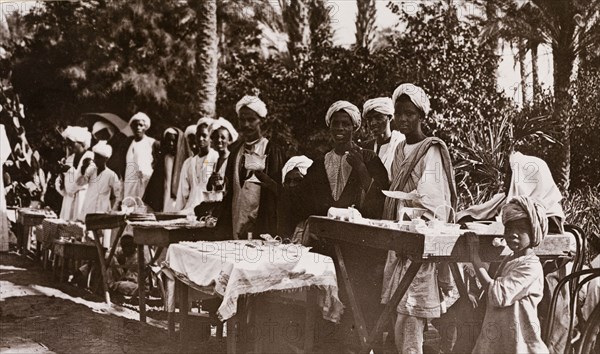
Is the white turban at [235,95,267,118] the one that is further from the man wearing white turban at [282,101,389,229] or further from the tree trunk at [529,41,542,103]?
the tree trunk at [529,41,542,103]

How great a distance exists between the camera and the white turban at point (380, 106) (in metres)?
4.30

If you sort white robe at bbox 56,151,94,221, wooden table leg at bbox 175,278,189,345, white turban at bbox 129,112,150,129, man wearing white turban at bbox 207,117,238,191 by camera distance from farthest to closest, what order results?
white turban at bbox 129,112,150,129, white robe at bbox 56,151,94,221, man wearing white turban at bbox 207,117,238,191, wooden table leg at bbox 175,278,189,345

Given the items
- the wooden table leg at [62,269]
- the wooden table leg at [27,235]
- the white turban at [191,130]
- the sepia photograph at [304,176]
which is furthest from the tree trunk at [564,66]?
the wooden table leg at [27,235]

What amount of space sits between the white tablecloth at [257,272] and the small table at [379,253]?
5.6 inches

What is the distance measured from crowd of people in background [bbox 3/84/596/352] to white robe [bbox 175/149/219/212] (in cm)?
1

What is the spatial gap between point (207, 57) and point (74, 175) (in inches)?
67.6

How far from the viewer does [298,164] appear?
435cm

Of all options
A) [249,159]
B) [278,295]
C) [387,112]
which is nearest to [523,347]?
[278,295]

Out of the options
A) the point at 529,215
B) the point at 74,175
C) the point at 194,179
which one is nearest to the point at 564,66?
the point at 529,215

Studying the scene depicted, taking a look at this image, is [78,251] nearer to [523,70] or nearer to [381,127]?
[381,127]

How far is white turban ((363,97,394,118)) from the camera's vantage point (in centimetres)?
430

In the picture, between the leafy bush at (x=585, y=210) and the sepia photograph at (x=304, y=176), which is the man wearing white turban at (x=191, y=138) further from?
the leafy bush at (x=585, y=210)

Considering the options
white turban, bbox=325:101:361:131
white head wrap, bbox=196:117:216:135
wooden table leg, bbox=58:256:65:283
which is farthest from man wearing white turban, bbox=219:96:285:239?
wooden table leg, bbox=58:256:65:283

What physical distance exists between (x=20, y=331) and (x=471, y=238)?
10.5 ft
